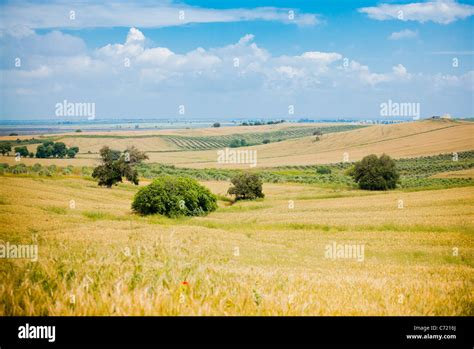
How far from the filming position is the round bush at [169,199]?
111 feet

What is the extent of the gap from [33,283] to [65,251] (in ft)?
4.58

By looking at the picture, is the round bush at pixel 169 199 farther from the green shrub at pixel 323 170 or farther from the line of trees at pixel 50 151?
the green shrub at pixel 323 170

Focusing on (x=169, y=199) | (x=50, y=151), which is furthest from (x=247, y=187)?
(x=50, y=151)

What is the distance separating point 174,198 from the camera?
113ft

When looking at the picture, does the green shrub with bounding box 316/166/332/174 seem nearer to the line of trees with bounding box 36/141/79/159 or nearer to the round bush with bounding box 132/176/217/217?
the line of trees with bounding box 36/141/79/159

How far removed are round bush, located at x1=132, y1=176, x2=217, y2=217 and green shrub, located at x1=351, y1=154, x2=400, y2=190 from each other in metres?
25.6

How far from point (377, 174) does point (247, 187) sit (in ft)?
57.1

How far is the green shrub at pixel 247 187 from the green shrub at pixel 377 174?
14102mm

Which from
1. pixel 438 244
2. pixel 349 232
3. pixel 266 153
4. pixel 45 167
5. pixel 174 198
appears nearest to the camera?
pixel 438 244

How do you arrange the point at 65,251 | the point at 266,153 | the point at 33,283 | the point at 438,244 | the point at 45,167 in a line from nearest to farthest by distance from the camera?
1. the point at 33,283
2. the point at 65,251
3. the point at 438,244
4. the point at 45,167
5. the point at 266,153

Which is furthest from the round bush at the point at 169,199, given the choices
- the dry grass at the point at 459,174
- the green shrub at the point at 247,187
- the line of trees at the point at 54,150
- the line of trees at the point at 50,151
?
the dry grass at the point at 459,174

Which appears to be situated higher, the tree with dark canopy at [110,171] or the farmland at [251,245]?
the tree with dark canopy at [110,171]
